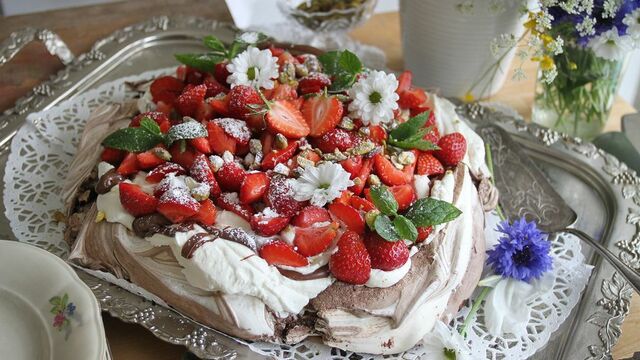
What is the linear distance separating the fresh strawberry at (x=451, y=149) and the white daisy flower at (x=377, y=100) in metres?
0.15

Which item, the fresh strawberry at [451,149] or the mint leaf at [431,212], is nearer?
the mint leaf at [431,212]

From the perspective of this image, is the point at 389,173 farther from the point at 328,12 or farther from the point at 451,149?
the point at 328,12

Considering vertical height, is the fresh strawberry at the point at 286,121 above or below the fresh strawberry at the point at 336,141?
above

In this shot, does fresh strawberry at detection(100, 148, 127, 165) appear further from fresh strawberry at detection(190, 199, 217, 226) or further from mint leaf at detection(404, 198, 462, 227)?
mint leaf at detection(404, 198, 462, 227)

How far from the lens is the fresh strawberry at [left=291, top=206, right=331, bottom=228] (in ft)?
5.16

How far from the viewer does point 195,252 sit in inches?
58.8

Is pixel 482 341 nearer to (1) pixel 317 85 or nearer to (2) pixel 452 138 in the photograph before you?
(2) pixel 452 138

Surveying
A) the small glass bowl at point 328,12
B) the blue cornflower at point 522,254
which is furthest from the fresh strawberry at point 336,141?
the small glass bowl at point 328,12

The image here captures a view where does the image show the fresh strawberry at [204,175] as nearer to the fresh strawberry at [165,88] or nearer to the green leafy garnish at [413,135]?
the fresh strawberry at [165,88]

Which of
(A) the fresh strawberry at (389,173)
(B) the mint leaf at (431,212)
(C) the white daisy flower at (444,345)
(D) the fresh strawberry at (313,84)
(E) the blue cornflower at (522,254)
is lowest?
(C) the white daisy flower at (444,345)

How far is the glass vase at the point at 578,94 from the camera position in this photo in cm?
208

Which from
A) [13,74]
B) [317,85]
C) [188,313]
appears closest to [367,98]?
[317,85]

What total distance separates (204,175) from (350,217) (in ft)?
1.12

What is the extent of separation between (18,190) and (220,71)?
62 centimetres
